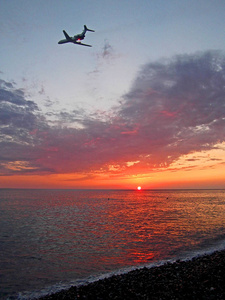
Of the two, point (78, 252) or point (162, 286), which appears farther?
point (78, 252)

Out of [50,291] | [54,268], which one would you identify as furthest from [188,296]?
[54,268]

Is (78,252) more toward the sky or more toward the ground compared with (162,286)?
more toward the ground

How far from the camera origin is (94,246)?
91.4ft

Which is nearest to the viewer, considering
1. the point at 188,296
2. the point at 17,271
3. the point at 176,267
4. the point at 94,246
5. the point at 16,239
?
the point at 188,296

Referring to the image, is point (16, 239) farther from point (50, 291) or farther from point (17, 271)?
point (50, 291)

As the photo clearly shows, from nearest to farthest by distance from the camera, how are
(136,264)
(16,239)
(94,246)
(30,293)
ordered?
(30,293) < (136,264) < (94,246) < (16,239)

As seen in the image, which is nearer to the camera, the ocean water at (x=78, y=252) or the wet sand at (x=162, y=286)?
the wet sand at (x=162, y=286)

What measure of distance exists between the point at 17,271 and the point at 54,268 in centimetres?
335

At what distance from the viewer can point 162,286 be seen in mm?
13375

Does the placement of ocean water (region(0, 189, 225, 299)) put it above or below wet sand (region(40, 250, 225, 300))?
below

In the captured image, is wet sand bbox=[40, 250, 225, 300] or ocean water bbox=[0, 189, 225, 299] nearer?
wet sand bbox=[40, 250, 225, 300]

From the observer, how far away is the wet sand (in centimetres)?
1223

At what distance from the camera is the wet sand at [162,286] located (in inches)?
481

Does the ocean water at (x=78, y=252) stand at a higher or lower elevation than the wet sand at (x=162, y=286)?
lower
